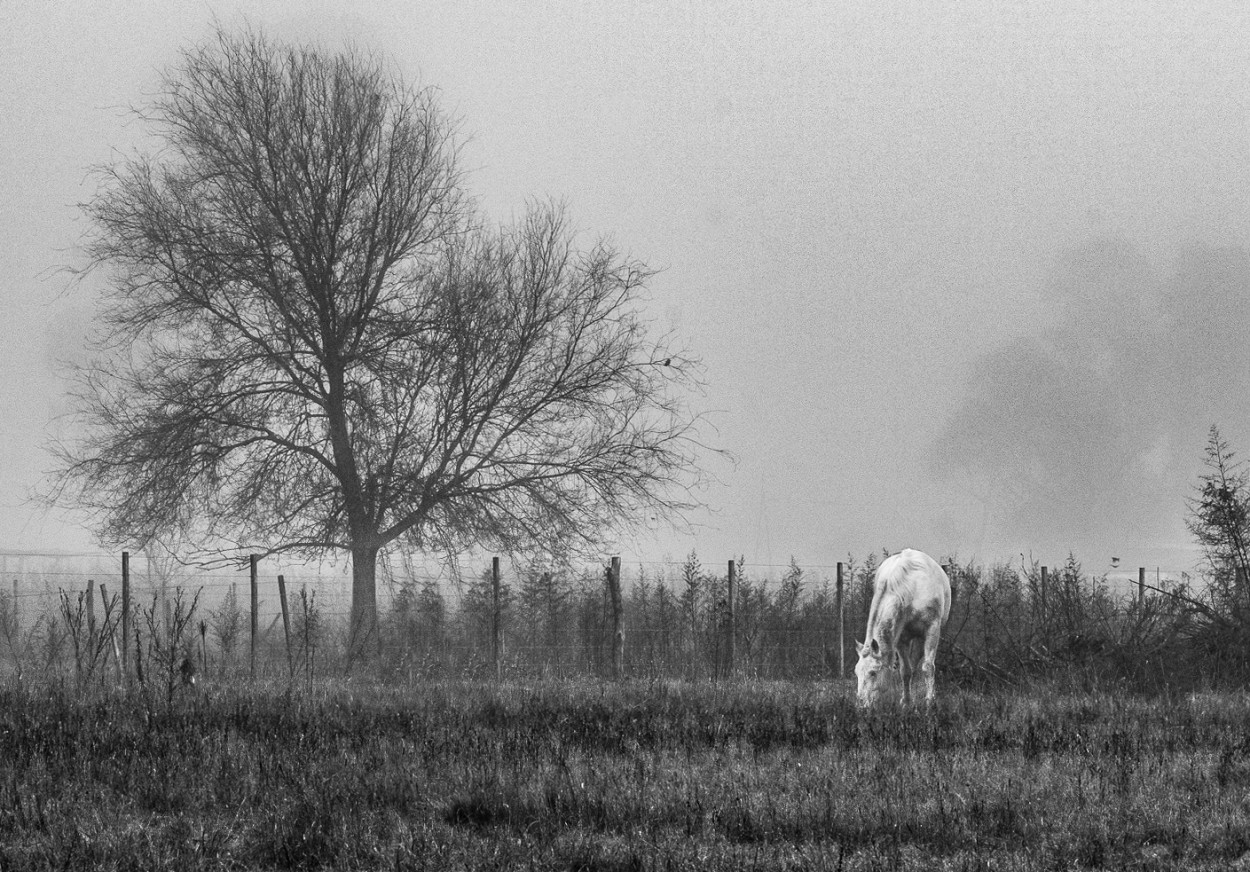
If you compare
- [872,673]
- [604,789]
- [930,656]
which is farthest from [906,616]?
[604,789]

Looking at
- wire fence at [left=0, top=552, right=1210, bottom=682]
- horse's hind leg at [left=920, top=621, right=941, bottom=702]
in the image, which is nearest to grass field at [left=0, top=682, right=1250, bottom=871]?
horse's hind leg at [left=920, top=621, right=941, bottom=702]

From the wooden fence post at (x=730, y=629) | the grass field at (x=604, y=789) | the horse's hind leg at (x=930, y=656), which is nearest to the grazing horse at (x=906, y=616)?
the horse's hind leg at (x=930, y=656)

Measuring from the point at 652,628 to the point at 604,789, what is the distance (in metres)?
14.3

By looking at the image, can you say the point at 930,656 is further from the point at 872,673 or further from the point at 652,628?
the point at 652,628

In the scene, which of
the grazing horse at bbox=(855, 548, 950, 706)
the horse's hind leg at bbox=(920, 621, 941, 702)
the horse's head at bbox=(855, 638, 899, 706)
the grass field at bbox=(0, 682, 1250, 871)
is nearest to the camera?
the grass field at bbox=(0, 682, 1250, 871)

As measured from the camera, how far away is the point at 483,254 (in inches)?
925

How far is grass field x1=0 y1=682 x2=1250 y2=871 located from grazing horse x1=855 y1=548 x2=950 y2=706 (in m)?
2.29

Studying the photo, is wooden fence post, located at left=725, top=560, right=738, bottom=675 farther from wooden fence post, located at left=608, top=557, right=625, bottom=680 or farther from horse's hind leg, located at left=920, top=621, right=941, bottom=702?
horse's hind leg, located at left=920, top=621, right=941, bottom=702

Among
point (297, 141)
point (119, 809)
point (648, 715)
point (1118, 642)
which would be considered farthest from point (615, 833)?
point (297, 141)

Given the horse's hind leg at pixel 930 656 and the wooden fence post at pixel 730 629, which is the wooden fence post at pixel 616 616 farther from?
the horse's hind leg at pixel 930 656

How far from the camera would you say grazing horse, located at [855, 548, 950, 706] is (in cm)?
1366

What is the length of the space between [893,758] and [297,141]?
59.9ft

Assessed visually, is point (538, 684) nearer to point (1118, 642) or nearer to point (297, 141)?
point (1118, 642)

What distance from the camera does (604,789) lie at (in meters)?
7.31
